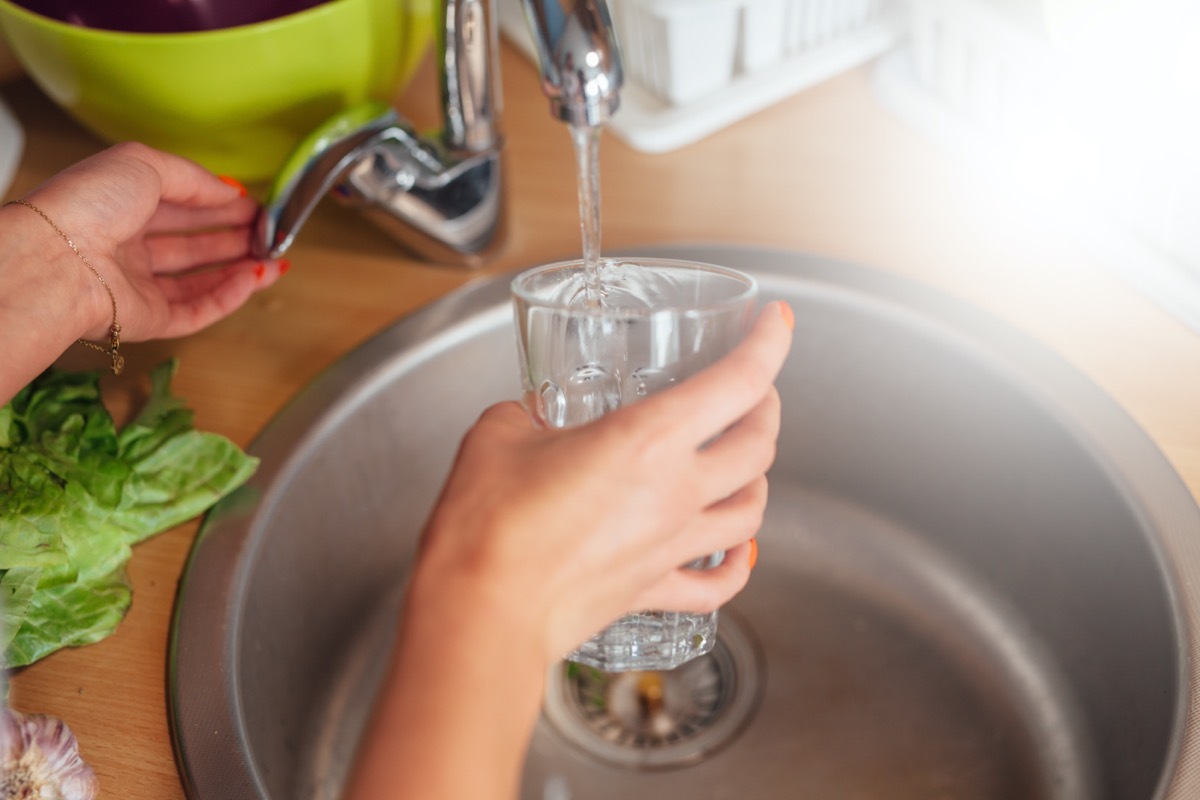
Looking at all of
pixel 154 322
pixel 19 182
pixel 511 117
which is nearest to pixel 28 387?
pixel 154 322

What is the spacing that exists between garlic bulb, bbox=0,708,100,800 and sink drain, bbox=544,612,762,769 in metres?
0.34

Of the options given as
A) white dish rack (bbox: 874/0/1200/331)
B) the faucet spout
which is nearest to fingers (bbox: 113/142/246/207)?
the faucet spout

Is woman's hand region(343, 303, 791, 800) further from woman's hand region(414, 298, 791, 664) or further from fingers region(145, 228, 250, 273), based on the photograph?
fingers region(145, 228, 250, 273)

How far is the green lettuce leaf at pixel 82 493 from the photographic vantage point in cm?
57

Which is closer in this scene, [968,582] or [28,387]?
[28,387]

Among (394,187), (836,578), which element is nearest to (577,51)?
(394,187)

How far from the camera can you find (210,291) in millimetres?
754

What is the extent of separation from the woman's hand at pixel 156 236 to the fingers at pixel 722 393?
39 centimetres

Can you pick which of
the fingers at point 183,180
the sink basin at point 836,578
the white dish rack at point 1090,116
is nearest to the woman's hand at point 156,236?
the fingers at point 183,180

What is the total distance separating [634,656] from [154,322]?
1.27 ft

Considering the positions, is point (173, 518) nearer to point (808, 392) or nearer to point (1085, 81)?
point (808, 392)

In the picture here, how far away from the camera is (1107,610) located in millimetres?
673

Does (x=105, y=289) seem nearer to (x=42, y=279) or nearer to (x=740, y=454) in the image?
(x=42, y=279)

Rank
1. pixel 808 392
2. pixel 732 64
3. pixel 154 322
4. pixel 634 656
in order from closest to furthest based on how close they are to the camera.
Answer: pixel 634 656
pixel 154 322
pixel 808 392
pixel 732 64
